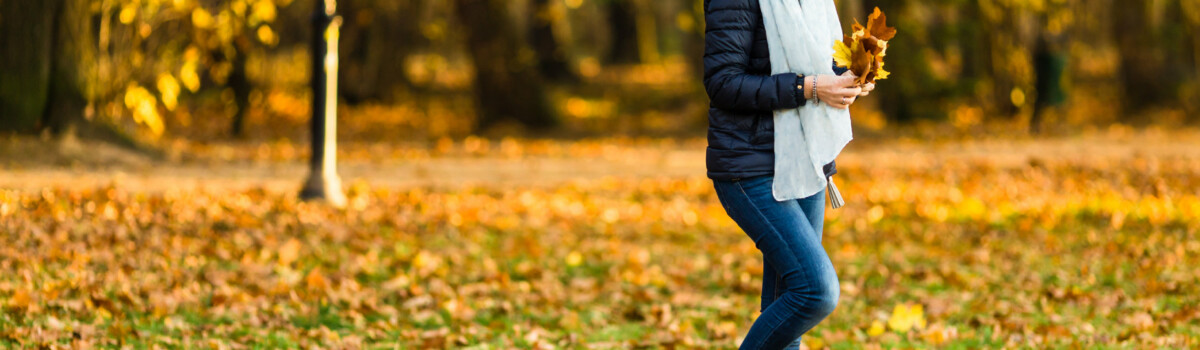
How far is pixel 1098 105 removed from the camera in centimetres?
2489

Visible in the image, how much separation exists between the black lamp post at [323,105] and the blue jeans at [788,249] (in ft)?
23.9

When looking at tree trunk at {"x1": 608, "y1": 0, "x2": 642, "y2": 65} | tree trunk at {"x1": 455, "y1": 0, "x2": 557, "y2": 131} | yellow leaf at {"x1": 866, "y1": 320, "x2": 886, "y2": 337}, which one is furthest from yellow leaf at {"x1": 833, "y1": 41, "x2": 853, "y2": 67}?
tree trunk at {"x1": 608, "y1": 0, "x2": 642, "y2": 65}

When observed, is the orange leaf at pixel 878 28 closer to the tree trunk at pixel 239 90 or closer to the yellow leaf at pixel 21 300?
the yellow leaf at pixel 21 300

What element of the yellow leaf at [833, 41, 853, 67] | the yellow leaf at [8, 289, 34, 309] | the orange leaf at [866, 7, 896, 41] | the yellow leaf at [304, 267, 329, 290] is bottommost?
the yellow leaf at [304, 267, 329, 290]

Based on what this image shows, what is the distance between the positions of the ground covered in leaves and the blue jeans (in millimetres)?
1981

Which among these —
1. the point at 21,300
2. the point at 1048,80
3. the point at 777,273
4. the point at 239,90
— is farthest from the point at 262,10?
the point at 1048,80

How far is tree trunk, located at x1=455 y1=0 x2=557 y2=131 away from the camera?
19.7 m

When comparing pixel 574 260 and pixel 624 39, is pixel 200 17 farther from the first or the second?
pixel 624 39

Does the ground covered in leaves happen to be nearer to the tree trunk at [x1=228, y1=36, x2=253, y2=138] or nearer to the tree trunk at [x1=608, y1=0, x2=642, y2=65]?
the tree trunk at [x1=228, y1=36, x2=253, y2=138]

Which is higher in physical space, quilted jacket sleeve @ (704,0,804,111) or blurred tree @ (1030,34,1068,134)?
quilted jacket sleeve @ (704,0,804,111)

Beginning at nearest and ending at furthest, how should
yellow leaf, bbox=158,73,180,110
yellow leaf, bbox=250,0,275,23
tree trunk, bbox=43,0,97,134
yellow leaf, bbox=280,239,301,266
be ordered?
yellow leaf, bbox=280,239,301,266 → yellow leaf, bbox=250,0,275,23 → tree trunk, bbox=43,0,97,134 → yellow leaf, bbox=158,73,180,110

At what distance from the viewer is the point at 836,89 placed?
356 centimetres

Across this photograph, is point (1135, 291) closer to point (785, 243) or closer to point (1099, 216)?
point (1099, 216)

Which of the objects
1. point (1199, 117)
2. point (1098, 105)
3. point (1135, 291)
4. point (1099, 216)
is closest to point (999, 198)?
point (1099, 216)
